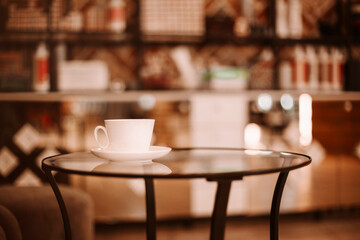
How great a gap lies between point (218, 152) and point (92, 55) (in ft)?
6.51

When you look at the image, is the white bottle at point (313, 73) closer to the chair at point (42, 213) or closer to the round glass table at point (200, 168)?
the round glass table at point (200, 168)

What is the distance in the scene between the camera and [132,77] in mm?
3049

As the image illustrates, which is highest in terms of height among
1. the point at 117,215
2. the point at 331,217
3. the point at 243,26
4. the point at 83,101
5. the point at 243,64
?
the point at 243,26

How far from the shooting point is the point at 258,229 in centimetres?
254

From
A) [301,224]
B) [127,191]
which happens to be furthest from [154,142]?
[301,224]

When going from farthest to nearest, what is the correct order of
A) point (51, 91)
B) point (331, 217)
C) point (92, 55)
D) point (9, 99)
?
point (92, 55) → point (331, 217) → point (51, 91) → point (9, 99)

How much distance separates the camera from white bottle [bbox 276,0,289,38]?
9.65 feet

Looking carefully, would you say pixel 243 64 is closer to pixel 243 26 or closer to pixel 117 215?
pixel 243 26

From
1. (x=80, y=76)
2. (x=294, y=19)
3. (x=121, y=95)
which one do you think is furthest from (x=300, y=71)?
(x=80, y=76)

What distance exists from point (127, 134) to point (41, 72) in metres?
1.91

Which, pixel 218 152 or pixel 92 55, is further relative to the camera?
pixel 92 55

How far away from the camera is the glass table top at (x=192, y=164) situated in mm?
782

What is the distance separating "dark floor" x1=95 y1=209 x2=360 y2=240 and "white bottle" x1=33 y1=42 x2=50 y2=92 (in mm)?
990

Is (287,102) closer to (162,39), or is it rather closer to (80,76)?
(162,39)
